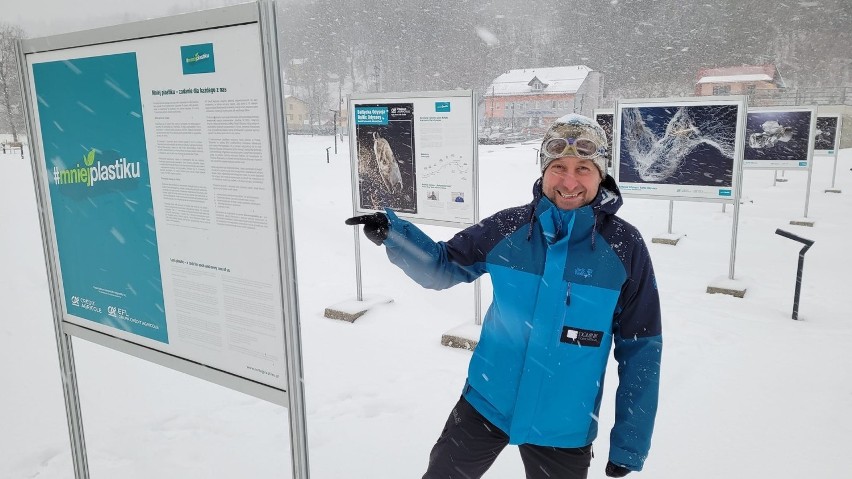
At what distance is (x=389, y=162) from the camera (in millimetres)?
6062

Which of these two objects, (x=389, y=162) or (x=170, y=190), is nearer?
(x=170, y=190)

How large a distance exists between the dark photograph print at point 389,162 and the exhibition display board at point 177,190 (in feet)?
12.8

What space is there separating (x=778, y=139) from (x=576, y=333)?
13.0 metres

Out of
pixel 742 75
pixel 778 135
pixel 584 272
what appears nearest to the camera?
pixel 584 272

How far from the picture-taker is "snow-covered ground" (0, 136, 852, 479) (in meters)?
3.42

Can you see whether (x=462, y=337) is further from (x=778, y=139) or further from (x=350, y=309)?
(x=778, y=139)

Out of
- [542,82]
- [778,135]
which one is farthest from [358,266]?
[542,82]

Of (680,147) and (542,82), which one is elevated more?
(542,82)

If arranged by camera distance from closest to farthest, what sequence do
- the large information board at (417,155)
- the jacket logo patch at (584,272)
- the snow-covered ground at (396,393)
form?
the jacket logo patch at (584,272) < the snow-covered ground at (396,393) < the large information board at (417,155)

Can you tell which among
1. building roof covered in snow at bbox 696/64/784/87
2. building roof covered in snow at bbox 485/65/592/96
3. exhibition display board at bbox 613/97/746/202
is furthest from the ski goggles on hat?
building roof covered in snow at bbox 485/65/592/96

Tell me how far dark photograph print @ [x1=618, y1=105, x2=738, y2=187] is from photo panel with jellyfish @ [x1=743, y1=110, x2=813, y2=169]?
16.6 feet

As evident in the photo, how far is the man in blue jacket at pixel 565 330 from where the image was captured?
6.85 ft

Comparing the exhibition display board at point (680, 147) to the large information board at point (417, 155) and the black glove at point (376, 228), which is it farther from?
the black glove at point (376, 228)

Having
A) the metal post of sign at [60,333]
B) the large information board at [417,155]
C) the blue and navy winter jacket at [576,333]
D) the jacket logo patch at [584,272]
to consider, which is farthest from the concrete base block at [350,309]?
the jacket logo patch at [584,272]
